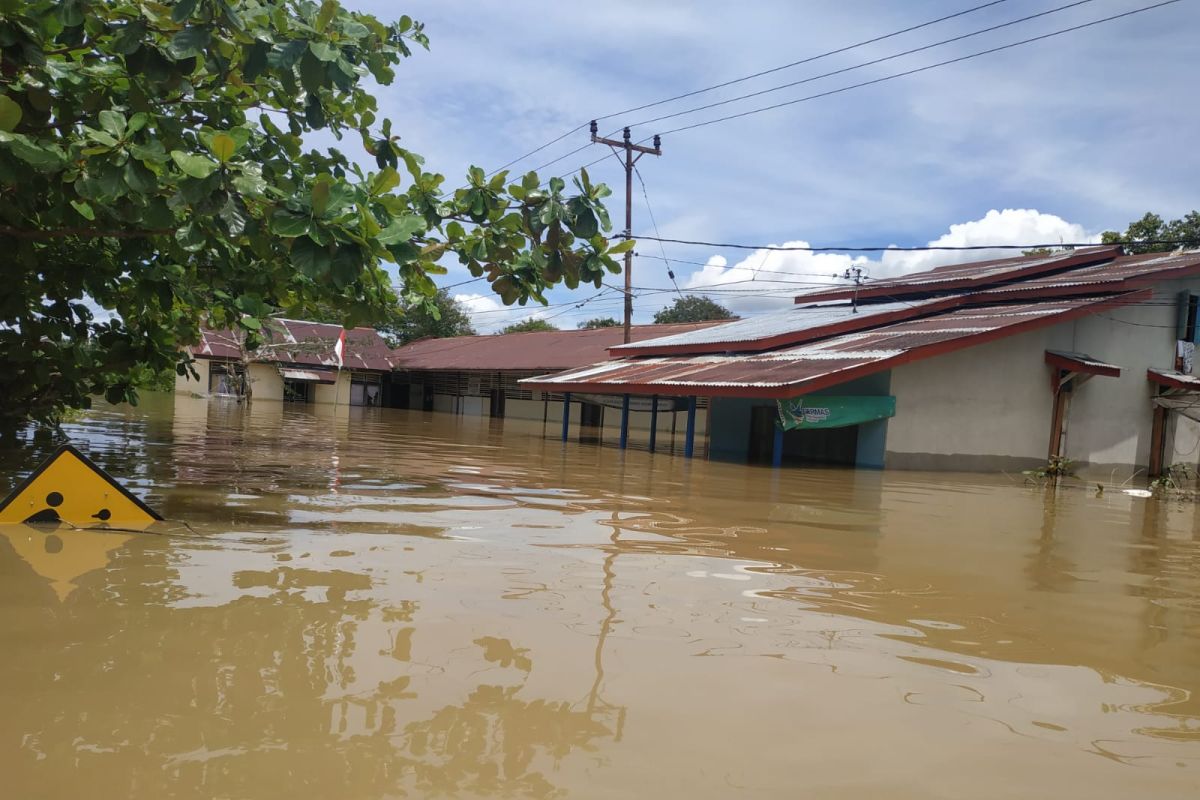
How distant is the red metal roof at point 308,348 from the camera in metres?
37.0

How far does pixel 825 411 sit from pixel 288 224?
1251 centimetres

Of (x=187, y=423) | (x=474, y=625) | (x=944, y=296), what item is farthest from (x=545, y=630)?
(x=944, y=296)

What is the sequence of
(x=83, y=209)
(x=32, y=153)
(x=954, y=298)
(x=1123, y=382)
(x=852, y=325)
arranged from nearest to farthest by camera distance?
(x=32, y=153), (x=83, y=209), (x=1123, y=382), (x=852, y=325), (x=954, y=298)

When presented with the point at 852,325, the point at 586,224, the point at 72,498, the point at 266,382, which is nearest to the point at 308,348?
the point at 266,382

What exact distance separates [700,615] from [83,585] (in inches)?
131

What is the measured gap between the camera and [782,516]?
9320 mm

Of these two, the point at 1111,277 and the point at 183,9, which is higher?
the point at 1111,277

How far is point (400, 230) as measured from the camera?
510 cm

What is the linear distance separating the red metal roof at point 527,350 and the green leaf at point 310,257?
2451 cm

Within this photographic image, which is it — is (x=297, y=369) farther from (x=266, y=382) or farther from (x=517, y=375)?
(x=517, y=375)

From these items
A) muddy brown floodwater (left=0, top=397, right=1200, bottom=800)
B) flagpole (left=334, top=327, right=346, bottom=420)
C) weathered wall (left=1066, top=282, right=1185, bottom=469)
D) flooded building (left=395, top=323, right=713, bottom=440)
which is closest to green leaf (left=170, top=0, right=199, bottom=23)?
muddy brown floodwater (left=0, top=397, right=1200, bottom=800)

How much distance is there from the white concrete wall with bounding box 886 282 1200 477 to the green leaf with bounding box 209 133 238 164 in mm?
13831

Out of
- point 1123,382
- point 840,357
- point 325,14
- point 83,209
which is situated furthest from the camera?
point 1123,382

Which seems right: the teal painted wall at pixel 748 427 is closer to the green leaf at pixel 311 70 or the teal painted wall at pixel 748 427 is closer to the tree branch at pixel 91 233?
the tree branch at pixel 91 233
